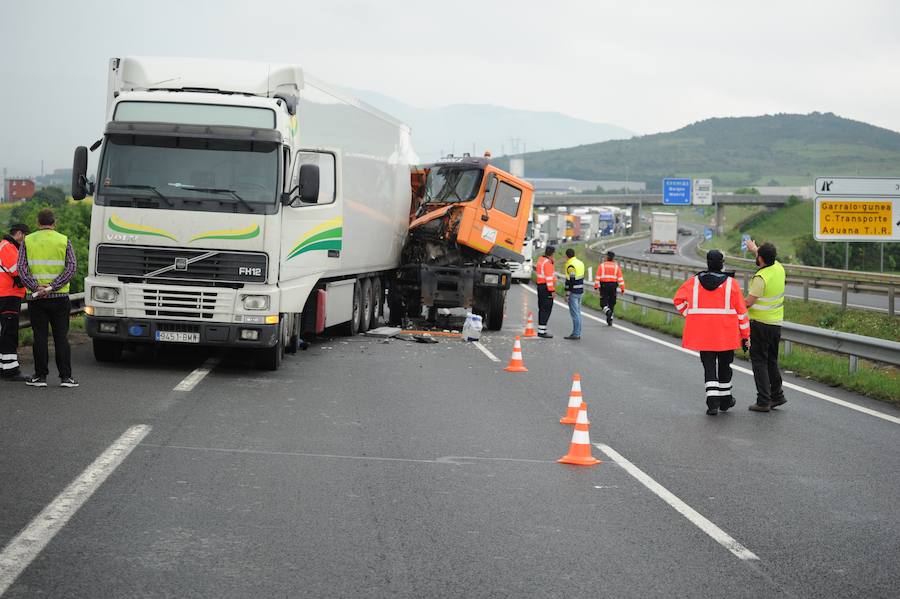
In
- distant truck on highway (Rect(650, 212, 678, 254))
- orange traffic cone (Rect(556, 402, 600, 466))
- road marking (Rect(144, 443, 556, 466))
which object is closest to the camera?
road marking (Rect(144, 443, 556, 466))

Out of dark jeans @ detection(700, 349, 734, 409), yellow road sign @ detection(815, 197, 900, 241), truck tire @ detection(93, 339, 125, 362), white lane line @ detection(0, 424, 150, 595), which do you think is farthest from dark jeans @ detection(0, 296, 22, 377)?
yellow road sign @ detection(815, 197, 900, 241)

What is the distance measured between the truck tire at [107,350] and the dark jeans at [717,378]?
24.0ft

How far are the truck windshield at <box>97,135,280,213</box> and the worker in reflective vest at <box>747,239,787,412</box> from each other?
5689 mm

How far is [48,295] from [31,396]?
1.45m

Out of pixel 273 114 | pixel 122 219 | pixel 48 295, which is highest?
pixel 273 114

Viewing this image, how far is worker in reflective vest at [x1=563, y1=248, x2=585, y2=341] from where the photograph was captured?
72.5 feet

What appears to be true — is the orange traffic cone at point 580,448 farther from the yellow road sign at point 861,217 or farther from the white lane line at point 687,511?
the yellow road sign at point 861,217

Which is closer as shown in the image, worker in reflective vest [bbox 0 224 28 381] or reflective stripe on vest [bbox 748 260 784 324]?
reflective stripe on vest [bbox 748 260 784 324]

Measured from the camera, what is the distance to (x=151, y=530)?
20.2 ft

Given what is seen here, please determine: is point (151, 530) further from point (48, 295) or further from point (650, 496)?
point (48, 295)

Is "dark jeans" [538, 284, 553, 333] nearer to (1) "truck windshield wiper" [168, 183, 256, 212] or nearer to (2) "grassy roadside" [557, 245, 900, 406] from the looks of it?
(2) "grassy roadside" [557, 245, 900, 406]

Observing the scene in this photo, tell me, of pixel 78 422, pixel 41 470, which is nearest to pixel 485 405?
pixel 78 422

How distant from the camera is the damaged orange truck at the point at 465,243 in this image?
22781mm

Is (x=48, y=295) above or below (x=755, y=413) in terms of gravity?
above
